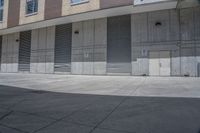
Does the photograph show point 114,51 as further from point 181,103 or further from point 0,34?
point 0,34

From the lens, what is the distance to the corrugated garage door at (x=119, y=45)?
1927 cm

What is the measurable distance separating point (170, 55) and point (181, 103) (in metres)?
12.8

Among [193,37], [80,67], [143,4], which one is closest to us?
[143,4]

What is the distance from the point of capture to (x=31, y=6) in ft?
77.3

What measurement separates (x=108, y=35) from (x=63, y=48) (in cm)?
617

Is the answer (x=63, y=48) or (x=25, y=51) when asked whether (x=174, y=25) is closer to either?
(x=63, y=48)

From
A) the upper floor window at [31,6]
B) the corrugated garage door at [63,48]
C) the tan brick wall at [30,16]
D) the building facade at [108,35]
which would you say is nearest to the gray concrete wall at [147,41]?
the building facade at [108,35]

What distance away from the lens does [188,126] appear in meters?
3.90

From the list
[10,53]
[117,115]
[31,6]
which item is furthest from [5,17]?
[117,115]

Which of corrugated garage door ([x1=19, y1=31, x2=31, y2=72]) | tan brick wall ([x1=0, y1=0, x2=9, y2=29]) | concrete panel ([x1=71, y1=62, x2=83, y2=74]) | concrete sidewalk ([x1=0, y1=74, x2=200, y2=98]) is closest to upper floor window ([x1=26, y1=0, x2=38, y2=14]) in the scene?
corrugated garage door ([x1=19, y1=31, x2=31, y2=72])

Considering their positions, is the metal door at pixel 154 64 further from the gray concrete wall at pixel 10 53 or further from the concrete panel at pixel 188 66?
the gray concrete wall at pixel 10 53

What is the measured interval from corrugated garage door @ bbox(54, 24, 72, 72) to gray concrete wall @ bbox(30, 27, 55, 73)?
754 millimetres

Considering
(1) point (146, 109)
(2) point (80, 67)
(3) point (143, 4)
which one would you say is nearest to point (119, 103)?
(1) point (146, 109)

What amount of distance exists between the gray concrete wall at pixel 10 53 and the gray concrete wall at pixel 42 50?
3.78 m
